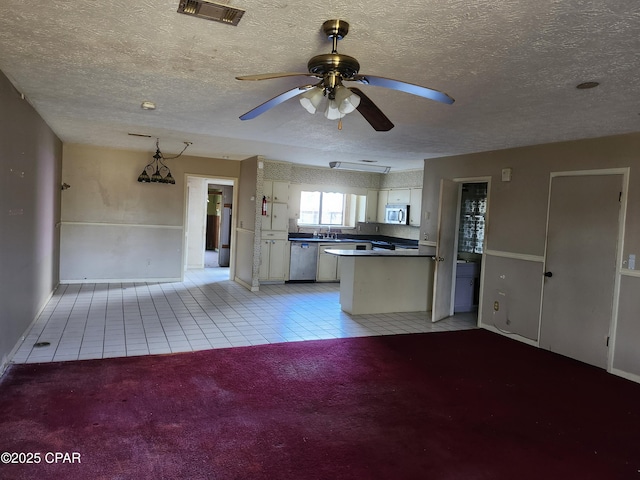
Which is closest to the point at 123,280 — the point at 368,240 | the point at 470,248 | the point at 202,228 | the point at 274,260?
the point at 202,228

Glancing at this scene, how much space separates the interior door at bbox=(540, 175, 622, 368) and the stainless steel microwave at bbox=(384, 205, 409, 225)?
3.58 meters

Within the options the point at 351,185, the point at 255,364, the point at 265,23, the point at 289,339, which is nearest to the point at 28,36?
the point at 265,23

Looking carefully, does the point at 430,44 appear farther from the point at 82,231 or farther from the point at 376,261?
the point at 82,231

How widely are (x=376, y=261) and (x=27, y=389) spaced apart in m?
4.10

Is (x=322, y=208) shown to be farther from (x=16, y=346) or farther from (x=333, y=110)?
(x=333, y=110)

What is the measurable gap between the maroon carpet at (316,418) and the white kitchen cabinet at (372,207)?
5.22 metres

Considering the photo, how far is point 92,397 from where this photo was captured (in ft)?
9.75

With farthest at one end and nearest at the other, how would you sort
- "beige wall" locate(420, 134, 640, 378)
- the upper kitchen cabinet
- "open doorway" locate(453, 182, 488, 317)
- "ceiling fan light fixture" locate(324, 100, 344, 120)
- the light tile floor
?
1. the upper kitchen cabinet
2. "open doorway" locate(453, 182, 488, 317)
3. the light tile floor
4. "beige wall" locate(420, 134, 640, 378)
5. "ceiling fan light fixture" locate(324, 100, 344, 120)

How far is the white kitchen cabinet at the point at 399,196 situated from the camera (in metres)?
8.21

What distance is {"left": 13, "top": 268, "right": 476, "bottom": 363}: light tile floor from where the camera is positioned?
13.5 feet

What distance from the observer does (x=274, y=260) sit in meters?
8.05

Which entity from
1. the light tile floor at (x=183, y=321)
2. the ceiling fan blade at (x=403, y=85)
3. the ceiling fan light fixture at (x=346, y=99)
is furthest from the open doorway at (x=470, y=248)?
the ceiling fan light fixture at (x=346, y=99)

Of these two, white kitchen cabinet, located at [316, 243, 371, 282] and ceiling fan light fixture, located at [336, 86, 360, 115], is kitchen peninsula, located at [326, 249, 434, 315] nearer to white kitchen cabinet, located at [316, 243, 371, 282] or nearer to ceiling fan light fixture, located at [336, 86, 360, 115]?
white kitchen cabinet, located at [316, 243, 371, 282]

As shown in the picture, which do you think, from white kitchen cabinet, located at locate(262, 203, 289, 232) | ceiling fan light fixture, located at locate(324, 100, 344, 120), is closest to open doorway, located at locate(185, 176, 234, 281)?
white kitchen cabinet, located at locate(262, 203, 289, 232)
